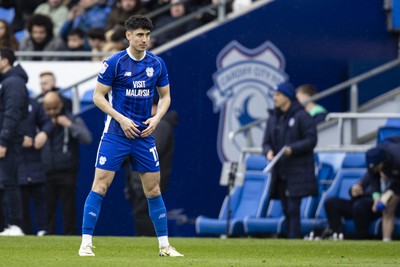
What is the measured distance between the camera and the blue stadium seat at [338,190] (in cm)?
1859

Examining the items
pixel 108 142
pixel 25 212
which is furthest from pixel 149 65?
pixel 25 212

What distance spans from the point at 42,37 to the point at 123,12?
5.03 feet

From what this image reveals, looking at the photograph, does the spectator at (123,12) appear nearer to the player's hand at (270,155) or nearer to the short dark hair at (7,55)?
the short dark hair at (7,55)

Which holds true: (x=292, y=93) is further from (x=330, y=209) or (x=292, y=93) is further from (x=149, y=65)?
(x=149, y=65)

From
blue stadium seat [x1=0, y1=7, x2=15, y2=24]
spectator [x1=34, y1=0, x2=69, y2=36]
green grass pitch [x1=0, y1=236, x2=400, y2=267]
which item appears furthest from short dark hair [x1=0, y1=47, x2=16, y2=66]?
blue stadium seat [x1=0, y1=7, x2=15, y2=24]

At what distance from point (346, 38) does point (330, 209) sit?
4.98 meters

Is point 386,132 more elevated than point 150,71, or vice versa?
point 150,71

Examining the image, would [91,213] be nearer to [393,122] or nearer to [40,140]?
[40,140]

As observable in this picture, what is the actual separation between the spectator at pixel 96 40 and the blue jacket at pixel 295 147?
4994 mm

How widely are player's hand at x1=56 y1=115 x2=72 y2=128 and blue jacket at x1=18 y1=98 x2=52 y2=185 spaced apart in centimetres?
25

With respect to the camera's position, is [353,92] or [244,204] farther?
[353,92]

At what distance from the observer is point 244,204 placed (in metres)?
19.9

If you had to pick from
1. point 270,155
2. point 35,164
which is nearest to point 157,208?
point 270,155

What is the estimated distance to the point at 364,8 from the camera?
22.1 metres
